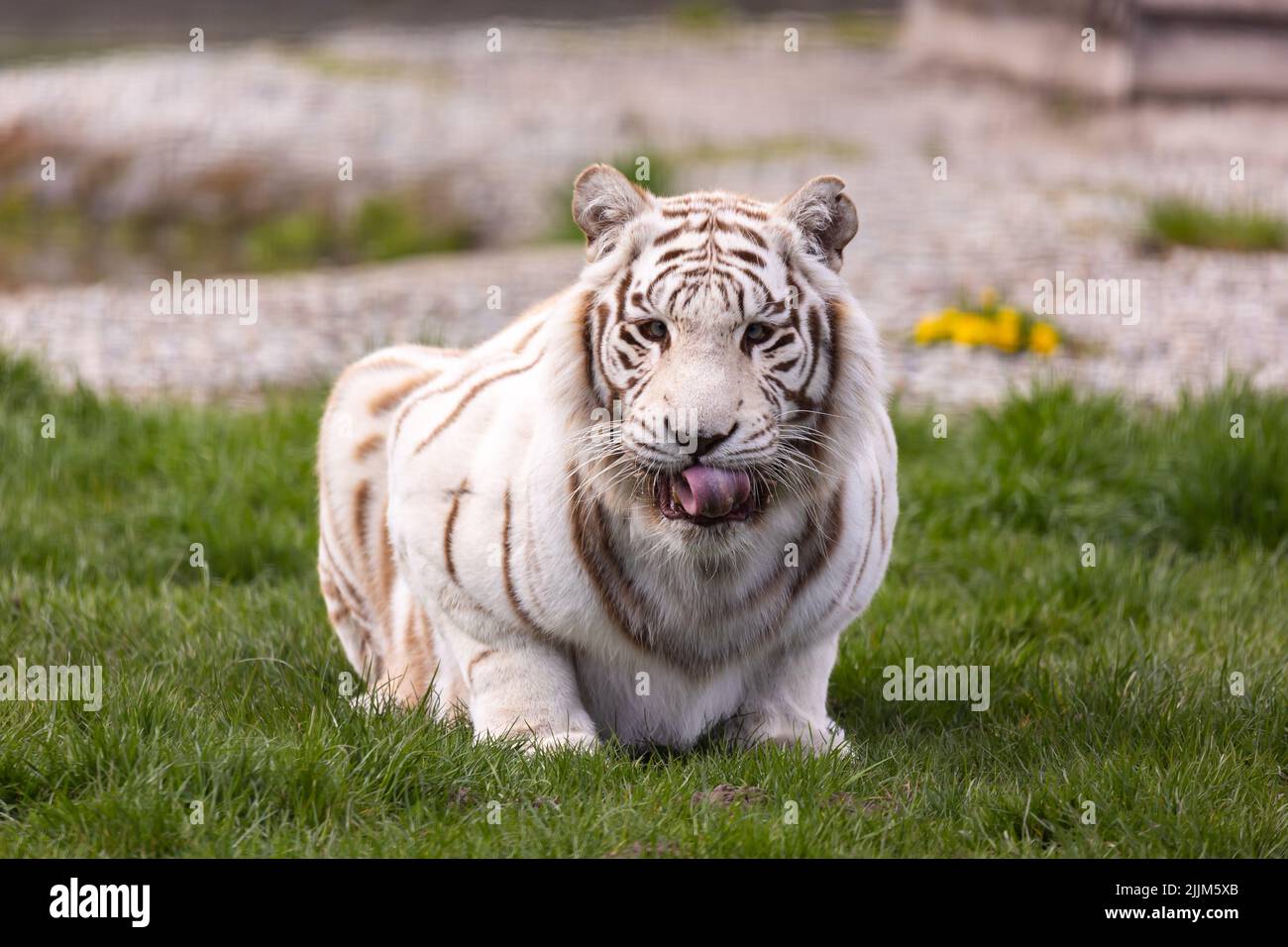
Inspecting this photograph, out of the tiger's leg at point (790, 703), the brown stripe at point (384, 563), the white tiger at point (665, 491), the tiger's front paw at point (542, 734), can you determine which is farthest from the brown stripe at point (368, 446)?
the tiger's leg at point (790, 703)

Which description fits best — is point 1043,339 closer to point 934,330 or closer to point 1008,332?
point 1008,332

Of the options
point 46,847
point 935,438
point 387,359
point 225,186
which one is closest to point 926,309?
point 935,438

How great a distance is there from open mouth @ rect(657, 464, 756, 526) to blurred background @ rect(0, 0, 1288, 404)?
2832mm

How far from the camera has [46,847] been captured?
2879mm

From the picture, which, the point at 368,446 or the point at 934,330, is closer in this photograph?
the point at 368,446

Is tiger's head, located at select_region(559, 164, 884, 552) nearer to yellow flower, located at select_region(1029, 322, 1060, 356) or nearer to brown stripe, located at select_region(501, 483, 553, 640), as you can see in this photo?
brown stripe, located at select_region(501, 483, 553, 640)

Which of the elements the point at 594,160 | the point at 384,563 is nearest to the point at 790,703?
the point at 384,563

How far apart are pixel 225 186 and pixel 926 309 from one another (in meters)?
7.01

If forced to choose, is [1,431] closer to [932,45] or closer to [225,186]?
[225,186]

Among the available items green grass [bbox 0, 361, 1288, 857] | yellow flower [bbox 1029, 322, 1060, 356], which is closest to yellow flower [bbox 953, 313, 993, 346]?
yellow flower [bbox 1029, 322, 1060, 356]

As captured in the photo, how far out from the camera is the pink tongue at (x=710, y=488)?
3205 millimetres

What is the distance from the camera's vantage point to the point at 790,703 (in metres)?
3.65

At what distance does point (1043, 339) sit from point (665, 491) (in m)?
4.50

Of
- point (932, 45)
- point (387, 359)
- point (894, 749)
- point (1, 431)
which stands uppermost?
point (932, 45)
